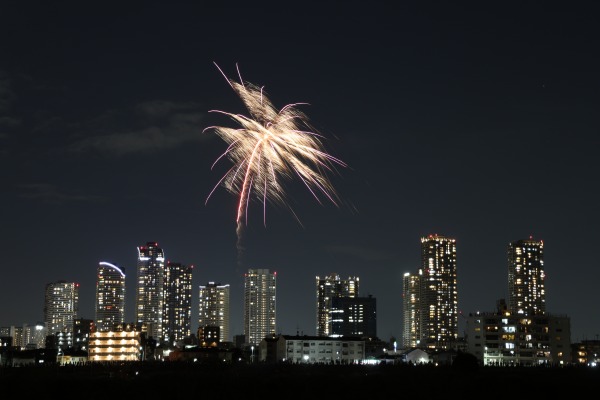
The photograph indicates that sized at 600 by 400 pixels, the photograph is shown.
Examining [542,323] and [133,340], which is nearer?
[542,323]

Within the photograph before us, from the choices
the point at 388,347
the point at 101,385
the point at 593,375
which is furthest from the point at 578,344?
the point at 101,385

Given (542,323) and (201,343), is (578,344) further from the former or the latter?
(201,343)

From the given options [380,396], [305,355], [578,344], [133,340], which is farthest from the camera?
[578,344]

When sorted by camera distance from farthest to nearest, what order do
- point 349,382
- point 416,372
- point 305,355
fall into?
point 305,355
point 416,372
point 349,382

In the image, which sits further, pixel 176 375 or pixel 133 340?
pixel 133 340

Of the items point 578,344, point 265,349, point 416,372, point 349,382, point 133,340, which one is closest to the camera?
point 349,382

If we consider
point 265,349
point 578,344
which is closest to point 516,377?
point 265,349

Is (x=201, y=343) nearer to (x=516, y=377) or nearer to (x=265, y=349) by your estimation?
(x=265, y=349)

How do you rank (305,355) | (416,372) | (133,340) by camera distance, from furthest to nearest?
(133,340) → (305,355) → (416,372)

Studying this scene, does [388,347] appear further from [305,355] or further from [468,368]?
[468,368]
